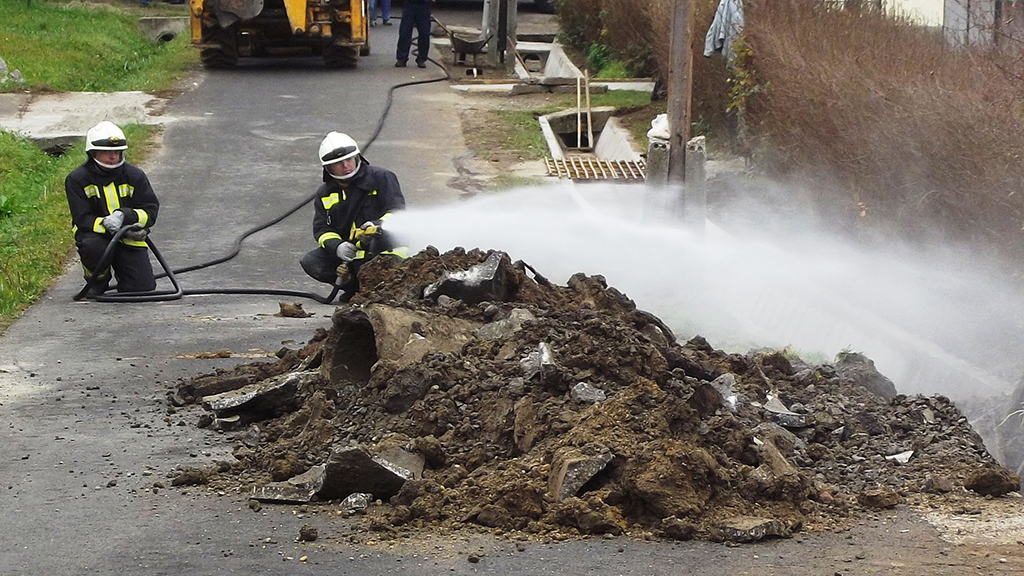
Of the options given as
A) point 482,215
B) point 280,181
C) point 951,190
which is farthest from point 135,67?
point 951,190

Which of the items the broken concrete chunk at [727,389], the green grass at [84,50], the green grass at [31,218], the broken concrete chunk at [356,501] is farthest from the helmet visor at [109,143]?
the green grass at [84,50]

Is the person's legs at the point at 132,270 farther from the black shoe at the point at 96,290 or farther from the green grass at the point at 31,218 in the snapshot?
the green grass at the point at 31,218

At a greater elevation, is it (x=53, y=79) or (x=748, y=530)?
(x=53, y=79)

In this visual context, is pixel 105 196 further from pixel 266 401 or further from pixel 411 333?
pixel 411 333

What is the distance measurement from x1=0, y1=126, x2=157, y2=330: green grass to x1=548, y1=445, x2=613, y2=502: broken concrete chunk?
551 centimetres

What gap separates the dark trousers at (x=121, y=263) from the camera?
32.8 feet

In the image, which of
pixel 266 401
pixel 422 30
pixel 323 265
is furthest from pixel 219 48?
pixel 266 401

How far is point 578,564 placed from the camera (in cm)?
496

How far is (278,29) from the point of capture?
21.9 metres

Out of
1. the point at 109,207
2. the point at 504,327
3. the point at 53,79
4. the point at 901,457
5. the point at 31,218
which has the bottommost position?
the point at 31,218

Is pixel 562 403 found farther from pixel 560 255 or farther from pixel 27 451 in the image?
pixel 560 255

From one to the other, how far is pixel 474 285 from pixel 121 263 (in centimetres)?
370

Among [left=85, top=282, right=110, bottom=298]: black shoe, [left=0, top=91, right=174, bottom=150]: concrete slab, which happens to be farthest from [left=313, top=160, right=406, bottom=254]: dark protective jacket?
[left=0, top=91, right=174, bottom=150]: concrete slab

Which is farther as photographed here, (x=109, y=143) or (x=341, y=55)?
(x=341, y=55)
